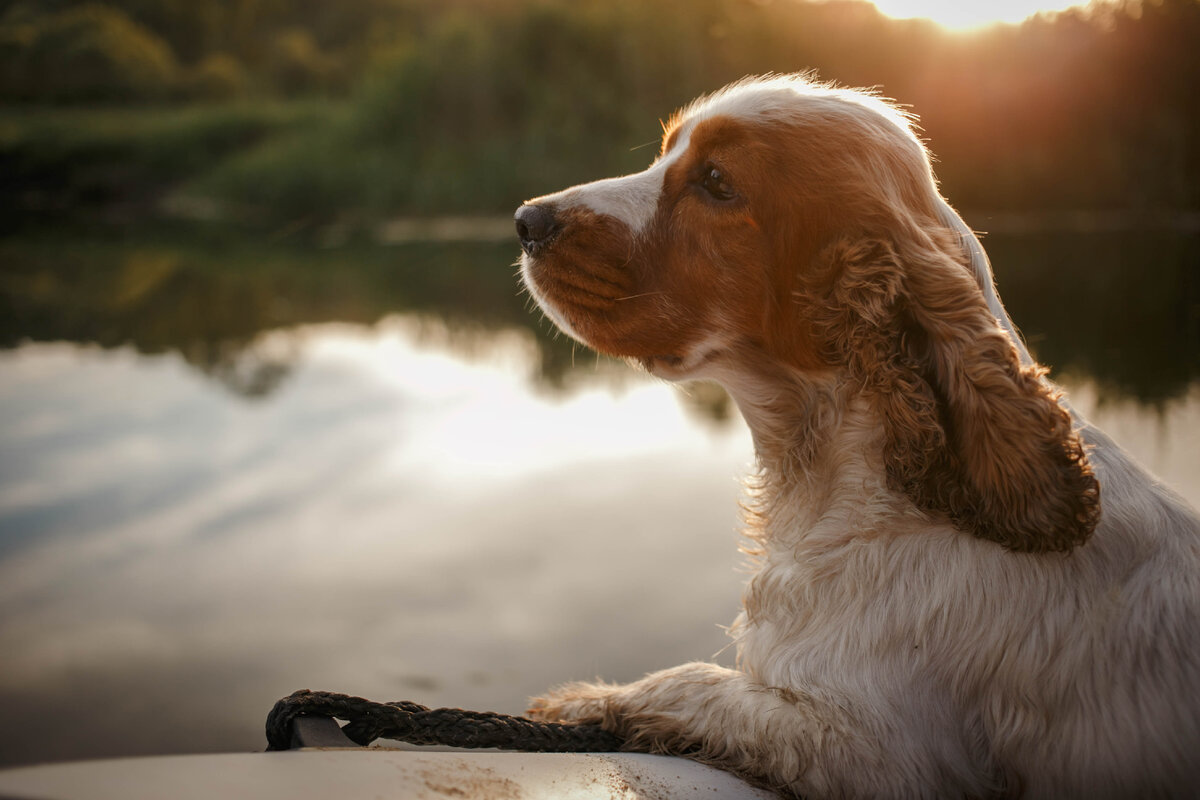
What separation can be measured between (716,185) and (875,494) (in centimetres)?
89

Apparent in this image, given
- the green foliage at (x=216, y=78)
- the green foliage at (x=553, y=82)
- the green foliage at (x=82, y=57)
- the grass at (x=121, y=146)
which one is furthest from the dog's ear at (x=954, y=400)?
the green foliage at (x=216, y=78)

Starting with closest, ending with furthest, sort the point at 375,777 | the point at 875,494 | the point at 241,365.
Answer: the point at 375,777 < the point at 875,494 < the point at 241,365

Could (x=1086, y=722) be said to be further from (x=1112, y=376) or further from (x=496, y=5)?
(x=496, y=5)

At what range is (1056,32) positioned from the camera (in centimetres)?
435

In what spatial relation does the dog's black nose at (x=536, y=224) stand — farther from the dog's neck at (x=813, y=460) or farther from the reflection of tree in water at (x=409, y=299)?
the reflection of tree in water at (x=409, y=299)

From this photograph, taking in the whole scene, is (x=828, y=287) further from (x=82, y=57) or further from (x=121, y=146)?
(x=121, y=146)

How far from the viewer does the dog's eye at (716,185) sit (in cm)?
226

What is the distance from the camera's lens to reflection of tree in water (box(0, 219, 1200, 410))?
15.0 ft

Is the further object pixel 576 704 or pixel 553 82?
pixel 553 82

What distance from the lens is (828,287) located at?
2107 millimetres

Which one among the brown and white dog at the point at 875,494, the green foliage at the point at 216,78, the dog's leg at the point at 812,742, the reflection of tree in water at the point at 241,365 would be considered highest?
the green foliage at the point at 216,78

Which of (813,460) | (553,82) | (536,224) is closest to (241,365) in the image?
(536,224)

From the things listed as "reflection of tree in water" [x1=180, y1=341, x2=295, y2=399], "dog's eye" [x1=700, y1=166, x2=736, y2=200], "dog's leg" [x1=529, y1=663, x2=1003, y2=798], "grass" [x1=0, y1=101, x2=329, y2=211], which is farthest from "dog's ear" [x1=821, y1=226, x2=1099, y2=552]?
"grass" [x1=0, y1=101, x2=329, y2=211]

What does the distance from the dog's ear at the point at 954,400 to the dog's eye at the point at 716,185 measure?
0.33 metres
